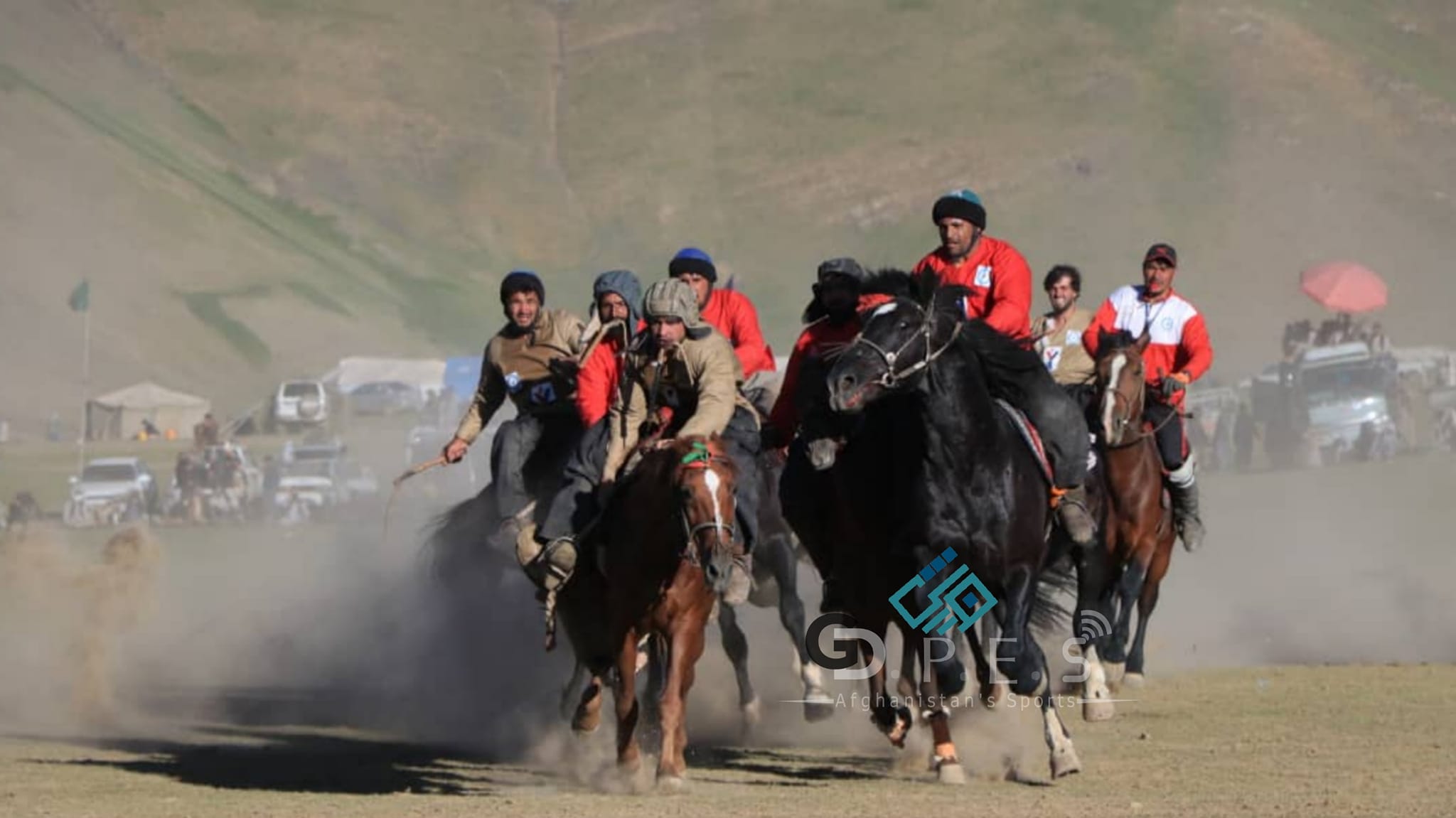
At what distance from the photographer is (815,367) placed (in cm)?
1284

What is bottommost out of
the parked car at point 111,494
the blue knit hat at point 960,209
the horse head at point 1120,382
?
the horse head at point 1120,382

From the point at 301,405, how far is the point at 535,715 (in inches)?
2022

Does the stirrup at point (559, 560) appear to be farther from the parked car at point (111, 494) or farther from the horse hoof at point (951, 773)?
the parked car at point (111, 494)

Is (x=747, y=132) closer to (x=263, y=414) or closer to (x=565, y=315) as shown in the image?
(x=263, y=414)

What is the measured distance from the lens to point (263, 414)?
65.7 m

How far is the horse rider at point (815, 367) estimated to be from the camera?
12898 mm

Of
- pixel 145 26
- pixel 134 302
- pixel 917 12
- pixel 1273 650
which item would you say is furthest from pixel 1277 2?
pixel 1273 650

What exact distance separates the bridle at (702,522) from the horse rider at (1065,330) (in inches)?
186

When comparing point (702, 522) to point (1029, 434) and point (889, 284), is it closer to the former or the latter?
point (889, 284)

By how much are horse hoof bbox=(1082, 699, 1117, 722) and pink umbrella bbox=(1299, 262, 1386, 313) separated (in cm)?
3614

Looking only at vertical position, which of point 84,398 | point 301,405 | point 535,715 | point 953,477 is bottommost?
point 535,715

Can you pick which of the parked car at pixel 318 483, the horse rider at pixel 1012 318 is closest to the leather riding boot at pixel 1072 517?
the horse rider at pixel 1012 318

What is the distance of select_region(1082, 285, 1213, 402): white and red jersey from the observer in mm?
15352

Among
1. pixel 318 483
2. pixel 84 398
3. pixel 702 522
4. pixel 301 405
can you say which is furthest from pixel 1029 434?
pixel 301 405
